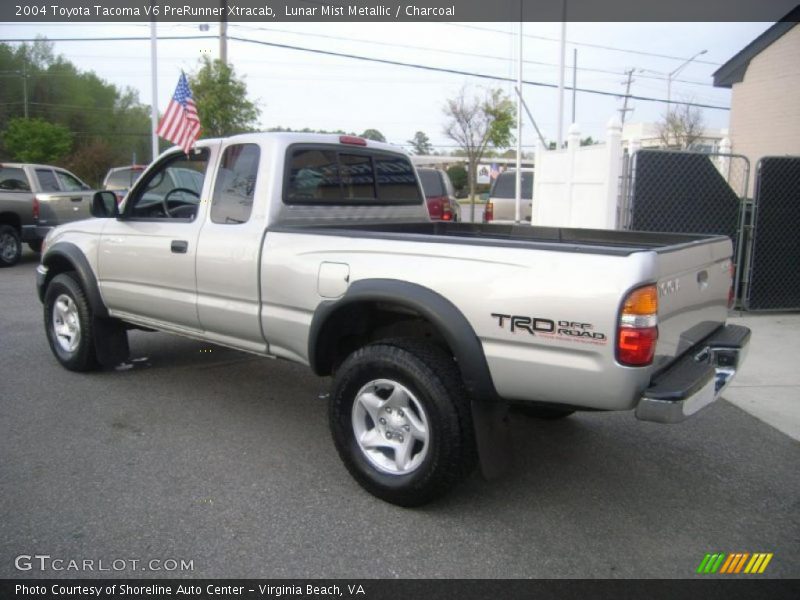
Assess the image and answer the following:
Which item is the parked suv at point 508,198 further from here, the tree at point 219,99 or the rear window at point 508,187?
the tree at point 219,99

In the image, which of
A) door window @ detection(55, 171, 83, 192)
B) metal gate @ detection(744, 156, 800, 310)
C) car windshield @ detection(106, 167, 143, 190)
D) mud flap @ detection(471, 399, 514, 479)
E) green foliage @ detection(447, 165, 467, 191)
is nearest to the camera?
mud flap @ detection(471, 399, 514, 479)

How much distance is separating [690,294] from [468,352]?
3.90 feet

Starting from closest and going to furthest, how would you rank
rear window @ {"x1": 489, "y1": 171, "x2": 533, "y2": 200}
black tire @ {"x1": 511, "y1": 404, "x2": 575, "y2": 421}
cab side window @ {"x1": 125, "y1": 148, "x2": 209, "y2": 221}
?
1. black tire @ {"x1": 511, "y1": 404, "x2": 575, "y2": 421}
2. cab side window @ {"x1": 125, "y1": 148, "x2": 209, "y2": 221}
3. rear window @ {"x1": 489, "y1": 171, "x2": 533, "y2": 200}

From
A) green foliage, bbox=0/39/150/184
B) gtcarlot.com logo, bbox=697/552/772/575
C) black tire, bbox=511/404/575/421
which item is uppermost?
green foliage, bbox=0/39/150/184

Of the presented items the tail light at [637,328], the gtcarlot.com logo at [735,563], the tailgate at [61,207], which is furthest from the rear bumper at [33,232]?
the gtcarlot.com logo at [735,563]

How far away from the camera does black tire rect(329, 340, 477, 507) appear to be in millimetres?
3172

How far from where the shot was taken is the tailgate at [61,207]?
12.7 metres

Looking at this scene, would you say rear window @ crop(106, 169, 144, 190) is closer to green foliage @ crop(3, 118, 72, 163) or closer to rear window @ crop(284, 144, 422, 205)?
rear window @ crop(284, 144, 422, 205)

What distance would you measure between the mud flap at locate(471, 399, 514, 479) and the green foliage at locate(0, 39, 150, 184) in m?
48.0

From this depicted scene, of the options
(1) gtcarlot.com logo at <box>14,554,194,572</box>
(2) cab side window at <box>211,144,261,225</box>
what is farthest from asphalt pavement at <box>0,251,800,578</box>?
(2) cab side window at <box>211,144,261,225</box>

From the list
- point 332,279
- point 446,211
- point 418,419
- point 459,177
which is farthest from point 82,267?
point 459,177

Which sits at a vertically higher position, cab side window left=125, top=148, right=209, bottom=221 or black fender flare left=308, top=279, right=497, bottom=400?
cab side window left=125, top=148, right=209, bottom=221

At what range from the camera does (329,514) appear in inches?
132
